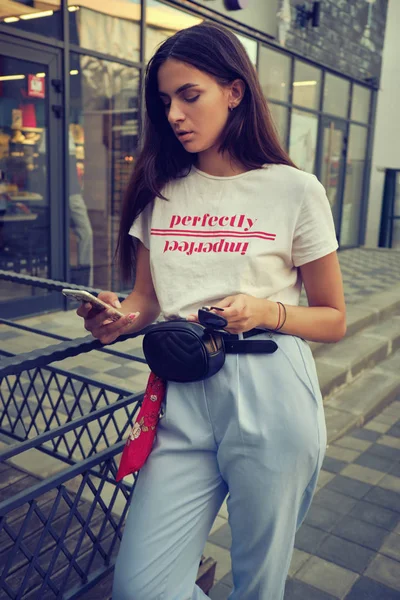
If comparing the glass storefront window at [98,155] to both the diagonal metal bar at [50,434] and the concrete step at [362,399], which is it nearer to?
the concrete step at [362,399]

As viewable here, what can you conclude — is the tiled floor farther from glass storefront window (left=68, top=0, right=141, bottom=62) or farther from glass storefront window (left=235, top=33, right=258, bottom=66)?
glass storefront window (left=235, top=33, right=258, bottom=66)

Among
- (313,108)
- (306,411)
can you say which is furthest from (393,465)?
(313,108)

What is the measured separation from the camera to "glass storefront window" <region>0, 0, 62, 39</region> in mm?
5469

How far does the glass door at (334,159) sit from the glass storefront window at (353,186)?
0.29m

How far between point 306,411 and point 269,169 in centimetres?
61

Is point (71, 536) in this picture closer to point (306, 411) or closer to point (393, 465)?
point (306, 411)

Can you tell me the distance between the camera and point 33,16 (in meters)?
5.70

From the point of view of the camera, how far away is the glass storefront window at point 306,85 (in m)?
10.3

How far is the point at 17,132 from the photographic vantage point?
595 cm

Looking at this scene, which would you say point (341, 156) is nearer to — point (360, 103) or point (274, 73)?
point (360, 103)

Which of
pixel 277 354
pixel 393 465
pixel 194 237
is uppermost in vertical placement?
pixel 194 237

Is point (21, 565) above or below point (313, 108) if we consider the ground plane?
below

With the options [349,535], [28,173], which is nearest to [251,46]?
[28,173]

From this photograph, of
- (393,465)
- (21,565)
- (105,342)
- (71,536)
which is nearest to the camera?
(105,342)
